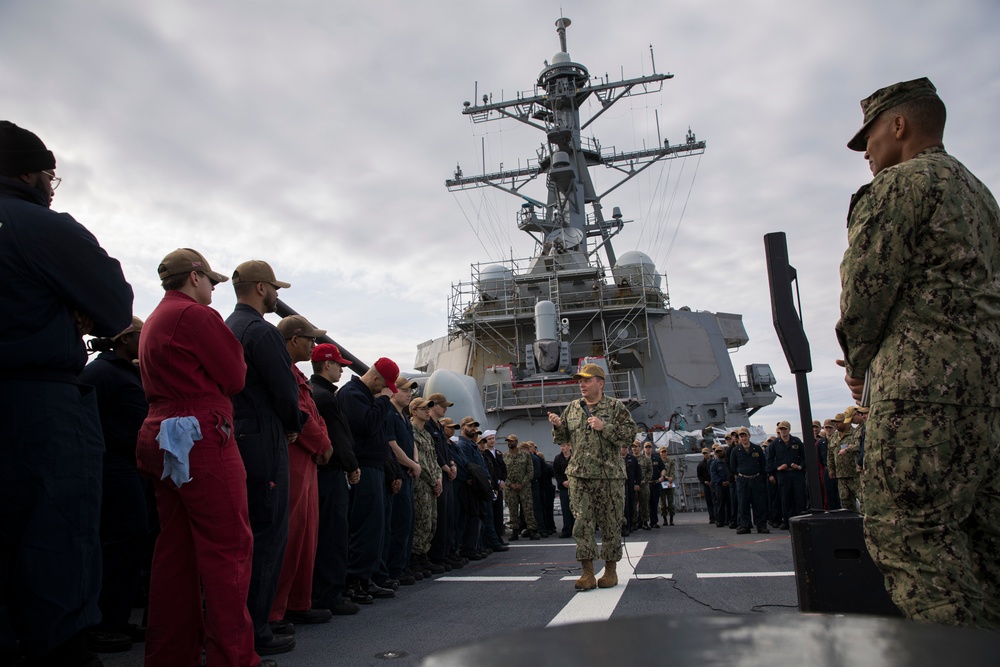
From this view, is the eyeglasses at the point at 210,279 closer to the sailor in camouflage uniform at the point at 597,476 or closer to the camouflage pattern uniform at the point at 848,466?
the sailor in camouflage uniform at the point at 597,476

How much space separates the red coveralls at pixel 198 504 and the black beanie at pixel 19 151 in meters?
0.66

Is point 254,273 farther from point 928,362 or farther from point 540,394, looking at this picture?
point 540,394

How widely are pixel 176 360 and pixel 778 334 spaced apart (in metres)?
2.78

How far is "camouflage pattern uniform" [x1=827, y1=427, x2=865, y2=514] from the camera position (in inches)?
304

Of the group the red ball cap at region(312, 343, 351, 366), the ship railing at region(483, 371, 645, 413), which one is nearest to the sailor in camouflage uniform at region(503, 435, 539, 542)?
the red ball cap at region(312, 343, 351, 366)

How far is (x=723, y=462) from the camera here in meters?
11.8

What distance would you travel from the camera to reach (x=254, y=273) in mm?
3354

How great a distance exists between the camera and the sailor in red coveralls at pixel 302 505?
370 centimetres

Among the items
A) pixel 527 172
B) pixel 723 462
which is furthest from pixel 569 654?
pixel 527 172

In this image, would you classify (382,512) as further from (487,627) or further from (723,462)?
(723,462)

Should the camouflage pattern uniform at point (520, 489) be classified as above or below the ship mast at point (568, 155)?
below

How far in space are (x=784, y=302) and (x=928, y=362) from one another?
1.57 metres

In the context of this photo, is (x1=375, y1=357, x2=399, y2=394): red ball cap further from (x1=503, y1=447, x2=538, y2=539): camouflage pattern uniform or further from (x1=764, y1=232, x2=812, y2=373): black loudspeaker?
(x1=503, y1=447, x2=538, y2=539): camouflage pattern uniform

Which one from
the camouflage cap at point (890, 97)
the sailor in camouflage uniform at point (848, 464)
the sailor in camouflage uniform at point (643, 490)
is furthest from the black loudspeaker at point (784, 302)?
the sailor in camouflage uniform at point (643, 490)
